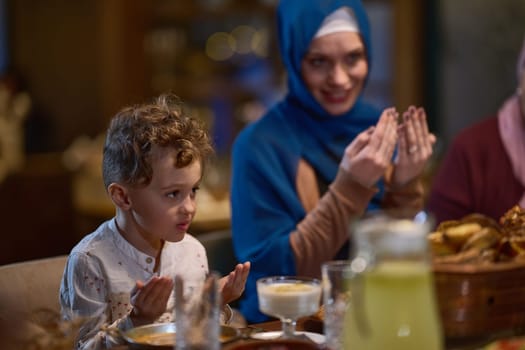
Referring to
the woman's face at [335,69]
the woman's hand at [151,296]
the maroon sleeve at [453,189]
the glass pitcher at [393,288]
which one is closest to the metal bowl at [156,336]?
the woman's hand at [151,296]

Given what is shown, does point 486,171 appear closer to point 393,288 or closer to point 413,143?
point 413,143

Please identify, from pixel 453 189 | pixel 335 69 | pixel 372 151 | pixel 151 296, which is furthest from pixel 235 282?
pixel 453 189

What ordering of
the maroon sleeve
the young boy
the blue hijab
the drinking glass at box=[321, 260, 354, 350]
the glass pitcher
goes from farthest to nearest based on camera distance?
1. the maroon sleeve
2. the blue hijab
3. the young boy
4. the drinking glass at box=[321, 260, 354, 350]
5. the glass pitcher

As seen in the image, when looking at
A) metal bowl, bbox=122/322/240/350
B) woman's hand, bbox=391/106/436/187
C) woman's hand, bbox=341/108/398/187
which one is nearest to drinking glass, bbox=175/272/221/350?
metal bowl, bbox=122/322/240/350

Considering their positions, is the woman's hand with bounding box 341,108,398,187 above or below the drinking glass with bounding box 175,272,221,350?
above

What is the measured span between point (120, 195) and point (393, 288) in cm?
67

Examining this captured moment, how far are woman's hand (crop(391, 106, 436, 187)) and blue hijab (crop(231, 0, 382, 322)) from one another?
0.16 meters

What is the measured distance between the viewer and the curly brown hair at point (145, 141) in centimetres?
153

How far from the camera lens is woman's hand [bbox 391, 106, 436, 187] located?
A: 204 cm

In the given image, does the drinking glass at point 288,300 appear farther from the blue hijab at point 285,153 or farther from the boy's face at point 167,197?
the blue hijab at point 285,153

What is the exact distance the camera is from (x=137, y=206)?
1.57 meters

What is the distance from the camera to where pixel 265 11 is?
17.7ft

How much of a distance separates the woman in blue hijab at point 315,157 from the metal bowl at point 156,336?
2.40 feet

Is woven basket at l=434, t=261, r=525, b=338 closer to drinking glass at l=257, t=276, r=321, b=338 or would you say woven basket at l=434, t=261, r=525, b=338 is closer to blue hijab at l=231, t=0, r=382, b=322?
drinking glass at l=257, t=276, r=321, b=338
